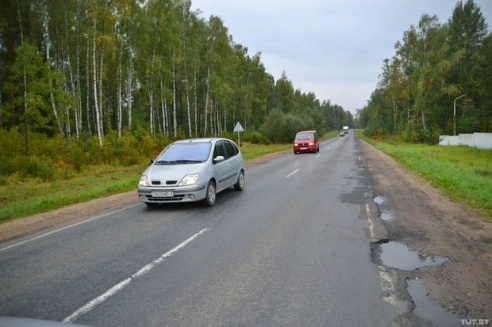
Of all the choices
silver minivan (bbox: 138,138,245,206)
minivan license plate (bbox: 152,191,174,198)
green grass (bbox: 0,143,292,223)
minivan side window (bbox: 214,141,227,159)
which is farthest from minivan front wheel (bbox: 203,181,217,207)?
green grass (bbox: 0,143,292,223)

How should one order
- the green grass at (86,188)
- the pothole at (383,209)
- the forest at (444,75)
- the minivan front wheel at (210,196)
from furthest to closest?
the forest at (444,75) < the green grass at (86,188) < the minivan front wheel at (210,196) < the pothole at (383,209)

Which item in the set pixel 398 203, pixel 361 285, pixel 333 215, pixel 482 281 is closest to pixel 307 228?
pixel 333 215

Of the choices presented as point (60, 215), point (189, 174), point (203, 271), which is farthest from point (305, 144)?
point (203, 271)

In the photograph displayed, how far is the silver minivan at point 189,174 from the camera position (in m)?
8.55

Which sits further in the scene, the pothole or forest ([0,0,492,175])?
forest ([0,0,492,175])

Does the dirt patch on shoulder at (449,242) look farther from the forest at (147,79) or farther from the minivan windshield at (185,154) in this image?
the forest at (147,79)

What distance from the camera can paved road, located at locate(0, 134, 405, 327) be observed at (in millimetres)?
3666

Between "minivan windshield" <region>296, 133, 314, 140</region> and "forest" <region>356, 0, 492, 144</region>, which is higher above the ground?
"forest" <region>356, 0, 492, 144</region>

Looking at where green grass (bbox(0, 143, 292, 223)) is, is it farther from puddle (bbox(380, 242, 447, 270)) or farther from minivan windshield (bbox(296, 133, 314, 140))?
minivan windshield (bbox(296, 133, 314, 140))

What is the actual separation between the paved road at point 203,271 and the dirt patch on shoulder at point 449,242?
67 centimetres

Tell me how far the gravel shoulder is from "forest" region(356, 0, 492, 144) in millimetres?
37411

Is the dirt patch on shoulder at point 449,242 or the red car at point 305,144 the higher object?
the red car at point 305,144

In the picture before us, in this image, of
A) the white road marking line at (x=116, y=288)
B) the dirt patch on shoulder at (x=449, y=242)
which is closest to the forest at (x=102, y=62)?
the white road marking line at (x=116, y=288)

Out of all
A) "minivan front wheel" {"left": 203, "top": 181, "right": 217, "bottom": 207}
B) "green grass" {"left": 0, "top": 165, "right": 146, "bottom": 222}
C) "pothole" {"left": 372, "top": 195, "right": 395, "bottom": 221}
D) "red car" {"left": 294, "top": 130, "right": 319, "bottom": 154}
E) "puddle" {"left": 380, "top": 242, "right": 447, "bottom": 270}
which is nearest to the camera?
"puddle" {"left": 380, "top": 242, "right": 447, "bottom": 270}
